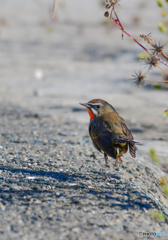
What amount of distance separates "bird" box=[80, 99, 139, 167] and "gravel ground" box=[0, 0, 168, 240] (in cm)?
33

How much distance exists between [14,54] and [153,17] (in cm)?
638

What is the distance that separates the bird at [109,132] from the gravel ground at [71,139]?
0.33 meters

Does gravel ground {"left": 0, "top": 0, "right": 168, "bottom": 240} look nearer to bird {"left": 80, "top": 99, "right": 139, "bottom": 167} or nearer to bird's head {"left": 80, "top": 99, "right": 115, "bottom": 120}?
bird {"left": 80, "top": 99, "right": 139, "bottom": 167}

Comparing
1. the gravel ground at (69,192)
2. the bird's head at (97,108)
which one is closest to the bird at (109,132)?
the bird's head at (97,108)

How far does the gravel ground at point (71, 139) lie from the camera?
2980 millimetres

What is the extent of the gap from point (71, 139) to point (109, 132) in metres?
1.52

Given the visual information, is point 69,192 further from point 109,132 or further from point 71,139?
point 71,139

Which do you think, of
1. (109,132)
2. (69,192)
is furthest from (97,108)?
(69,192)

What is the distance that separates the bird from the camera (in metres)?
3.79

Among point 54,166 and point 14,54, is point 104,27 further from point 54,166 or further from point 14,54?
point 54,166

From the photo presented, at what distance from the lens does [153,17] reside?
50.6 feet

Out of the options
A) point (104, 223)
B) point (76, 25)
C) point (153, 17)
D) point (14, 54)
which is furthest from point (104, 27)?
point (104, 223)

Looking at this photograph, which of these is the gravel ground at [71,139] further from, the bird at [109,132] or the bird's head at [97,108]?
the bird's head at [97,108]

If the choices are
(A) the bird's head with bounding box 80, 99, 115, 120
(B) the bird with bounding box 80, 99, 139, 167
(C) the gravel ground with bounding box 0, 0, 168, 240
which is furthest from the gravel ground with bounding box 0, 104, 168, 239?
Answer: (A) the bird's head with bounding box 80, 99, 115, 120
